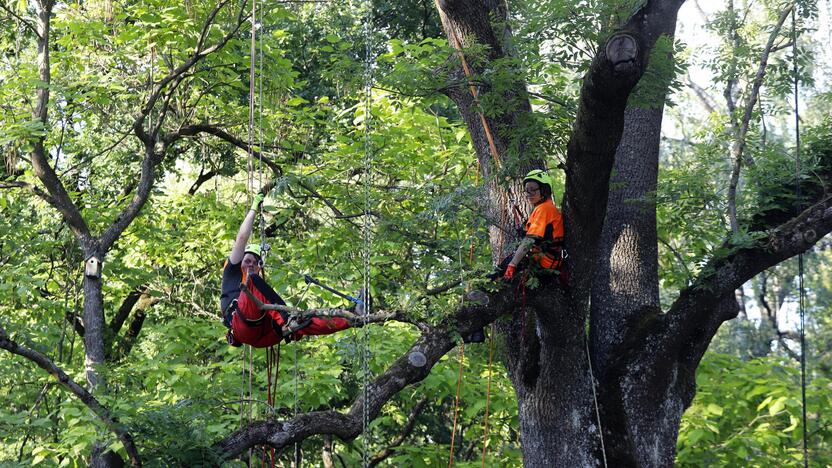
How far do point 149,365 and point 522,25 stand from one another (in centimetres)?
509

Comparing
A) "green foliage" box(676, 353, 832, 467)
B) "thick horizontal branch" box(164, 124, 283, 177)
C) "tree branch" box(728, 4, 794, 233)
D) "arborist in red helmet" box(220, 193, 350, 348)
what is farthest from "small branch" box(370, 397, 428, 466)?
"tree branch" box(728, 4, 794, 233)

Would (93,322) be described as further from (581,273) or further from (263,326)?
(581,273)

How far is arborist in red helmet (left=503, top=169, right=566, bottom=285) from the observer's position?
5277mm

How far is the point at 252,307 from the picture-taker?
587cm

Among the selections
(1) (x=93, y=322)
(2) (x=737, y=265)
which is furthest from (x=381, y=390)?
(1) (x=93, y=322)

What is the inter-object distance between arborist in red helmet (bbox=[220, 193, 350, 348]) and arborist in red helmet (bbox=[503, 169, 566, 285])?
1283 millimetres

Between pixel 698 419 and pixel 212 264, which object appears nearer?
pixel 698 419

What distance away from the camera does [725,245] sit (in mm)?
5750

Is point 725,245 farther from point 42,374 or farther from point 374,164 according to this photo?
point 42,374

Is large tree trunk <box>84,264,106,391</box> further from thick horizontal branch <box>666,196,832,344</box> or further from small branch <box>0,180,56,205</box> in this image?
thick horizontal branch <box>666,196,832,344</box>

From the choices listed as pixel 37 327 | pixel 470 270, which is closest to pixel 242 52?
pixel 37 327

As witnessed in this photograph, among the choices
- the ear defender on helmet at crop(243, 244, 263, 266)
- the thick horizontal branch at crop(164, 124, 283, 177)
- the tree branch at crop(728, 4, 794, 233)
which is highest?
the thick horizontal branch at crop(164, 124, 283, 177)

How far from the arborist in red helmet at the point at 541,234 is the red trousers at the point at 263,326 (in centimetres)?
125

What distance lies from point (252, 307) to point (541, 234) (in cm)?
198
